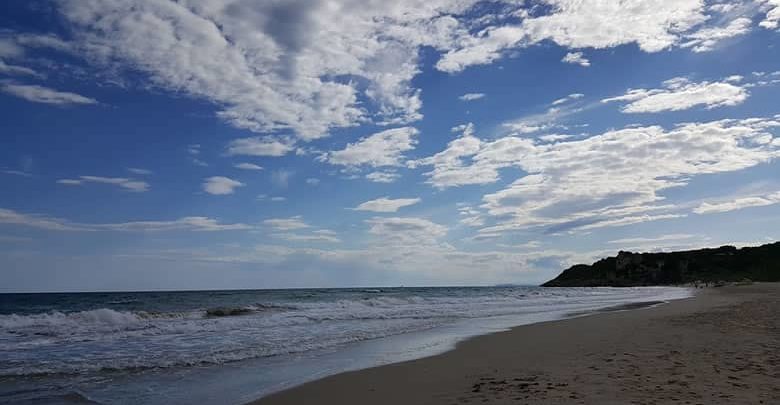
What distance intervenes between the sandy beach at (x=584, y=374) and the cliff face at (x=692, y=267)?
91.9 meters

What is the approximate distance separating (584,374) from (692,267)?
112688 millimetres

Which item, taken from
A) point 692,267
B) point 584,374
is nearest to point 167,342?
point 584,374

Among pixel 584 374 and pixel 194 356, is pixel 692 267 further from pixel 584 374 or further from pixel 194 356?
pixel 194 356

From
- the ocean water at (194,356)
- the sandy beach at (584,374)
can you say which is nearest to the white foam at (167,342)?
the ocean water at (194,356)

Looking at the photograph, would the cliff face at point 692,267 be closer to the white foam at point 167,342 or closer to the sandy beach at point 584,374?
the white foam at point 167,342

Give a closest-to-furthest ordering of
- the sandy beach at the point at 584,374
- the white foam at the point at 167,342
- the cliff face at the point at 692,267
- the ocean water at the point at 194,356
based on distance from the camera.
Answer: the sandy beach at the point at 584,374, the ocean water at the point at 194,356, the white foam at the point at 167,342, the cliff face at the point at 692,267

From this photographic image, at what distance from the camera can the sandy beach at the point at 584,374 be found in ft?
22.0

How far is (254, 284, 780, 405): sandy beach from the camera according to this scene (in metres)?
6.72

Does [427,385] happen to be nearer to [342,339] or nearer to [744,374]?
[744,374]

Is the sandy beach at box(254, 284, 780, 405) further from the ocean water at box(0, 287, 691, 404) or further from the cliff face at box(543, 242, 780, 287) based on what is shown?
the cliff face at box(543, 242, 780, 287)

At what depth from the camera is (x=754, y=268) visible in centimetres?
9525

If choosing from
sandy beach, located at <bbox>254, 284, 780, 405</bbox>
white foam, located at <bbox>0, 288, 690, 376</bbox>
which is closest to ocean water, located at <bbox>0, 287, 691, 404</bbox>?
white foam, located at <bbox>0, 288, 690, 376</bbox>

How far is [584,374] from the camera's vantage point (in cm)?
828

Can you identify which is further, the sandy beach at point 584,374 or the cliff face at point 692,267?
the cliff face at point 692,267
